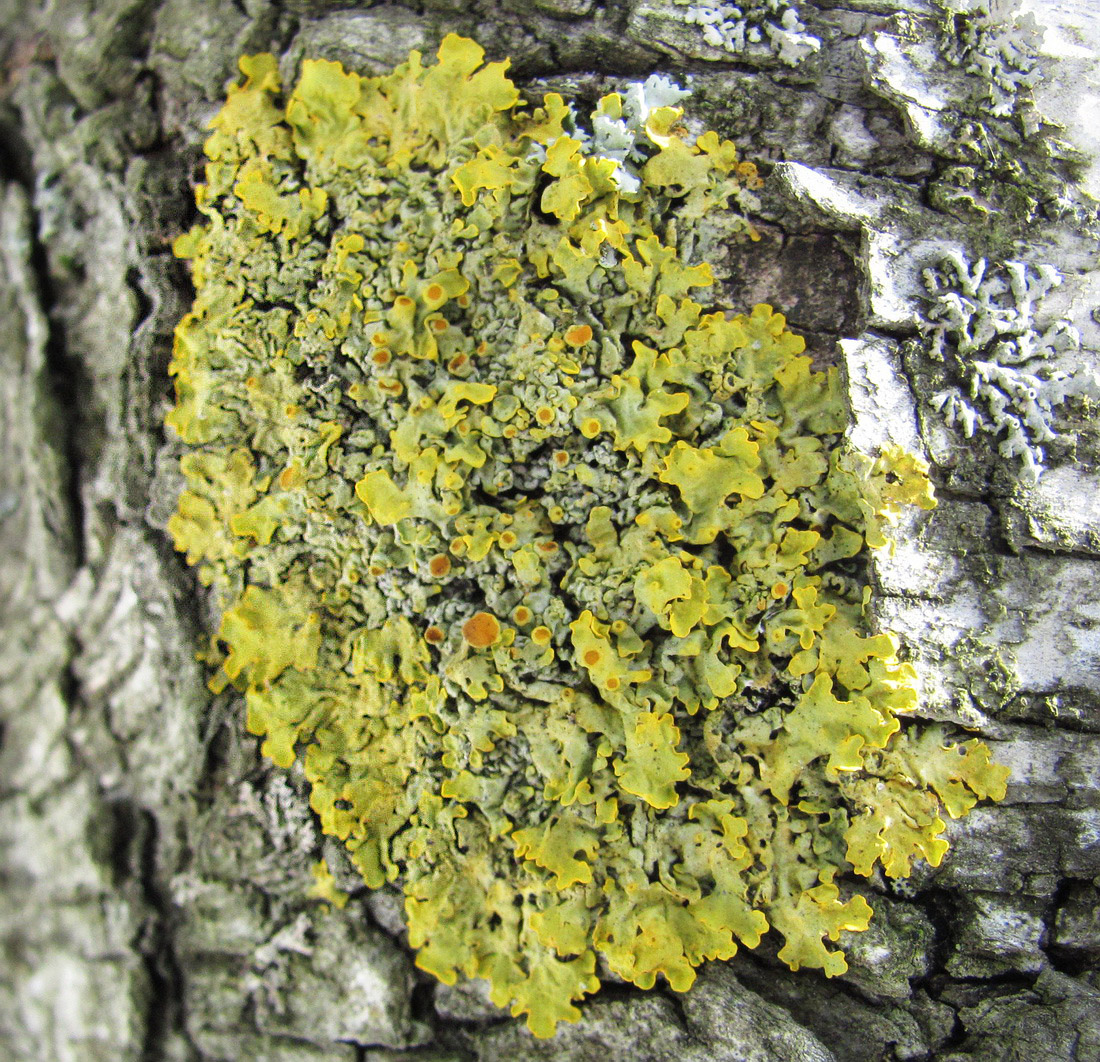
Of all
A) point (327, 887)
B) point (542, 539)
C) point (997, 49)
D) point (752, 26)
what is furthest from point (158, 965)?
point (997, 49)

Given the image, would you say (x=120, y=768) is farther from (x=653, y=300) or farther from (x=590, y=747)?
(x=653, y=300)

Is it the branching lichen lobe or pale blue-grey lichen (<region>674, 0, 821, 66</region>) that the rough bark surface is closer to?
pale blue-grey lichen (<region>674, 0, 821, 66</region>)

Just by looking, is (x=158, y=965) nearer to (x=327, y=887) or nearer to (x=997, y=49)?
(x=327, y=887)

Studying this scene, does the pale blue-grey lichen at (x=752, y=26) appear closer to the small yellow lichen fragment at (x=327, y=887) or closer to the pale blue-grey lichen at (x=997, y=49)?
the pale blue-grey lichen at (x=997, y=49)

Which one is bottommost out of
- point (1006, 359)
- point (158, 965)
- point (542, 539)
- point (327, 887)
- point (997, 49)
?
point (158, 965)

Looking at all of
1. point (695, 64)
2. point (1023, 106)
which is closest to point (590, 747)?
point (695, 64)

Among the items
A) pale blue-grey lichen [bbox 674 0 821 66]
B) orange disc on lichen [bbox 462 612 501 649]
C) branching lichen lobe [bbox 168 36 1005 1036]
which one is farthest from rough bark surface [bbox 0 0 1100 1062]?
orange disc on lichen [bbox 462 612 501 649]
